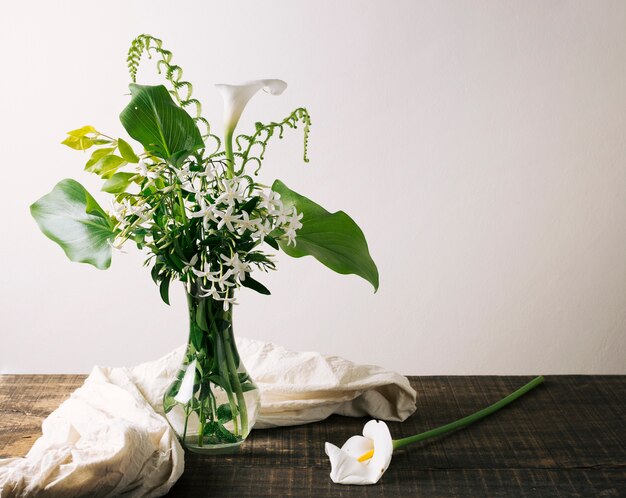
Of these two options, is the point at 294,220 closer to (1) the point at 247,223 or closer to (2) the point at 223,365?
(1) the point at 247,223

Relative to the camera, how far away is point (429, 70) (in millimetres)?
2521

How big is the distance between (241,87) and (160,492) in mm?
557

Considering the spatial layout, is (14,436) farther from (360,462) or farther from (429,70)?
(429,70)

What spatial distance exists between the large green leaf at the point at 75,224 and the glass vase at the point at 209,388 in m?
0.15

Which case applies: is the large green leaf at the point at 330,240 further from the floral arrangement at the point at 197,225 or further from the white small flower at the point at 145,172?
the white small flower at the point at 145,172

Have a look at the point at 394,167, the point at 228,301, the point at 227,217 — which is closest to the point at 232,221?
the point at 227,217

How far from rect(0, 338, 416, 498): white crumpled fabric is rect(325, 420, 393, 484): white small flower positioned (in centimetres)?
14

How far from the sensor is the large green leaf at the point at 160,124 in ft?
3.57

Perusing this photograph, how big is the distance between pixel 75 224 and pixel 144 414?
300 millimetres

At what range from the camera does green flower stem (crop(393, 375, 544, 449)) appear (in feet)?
4.06

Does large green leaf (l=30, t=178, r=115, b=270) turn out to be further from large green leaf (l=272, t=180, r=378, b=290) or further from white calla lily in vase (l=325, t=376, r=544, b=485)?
white calla lily in vase (l=325, t=376, r=544, b=485)

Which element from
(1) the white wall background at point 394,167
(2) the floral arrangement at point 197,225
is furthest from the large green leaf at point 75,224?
(1) the white wall background at point 394,167

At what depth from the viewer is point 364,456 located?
121cm

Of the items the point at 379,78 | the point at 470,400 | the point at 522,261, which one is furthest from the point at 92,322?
the point at 470,400
